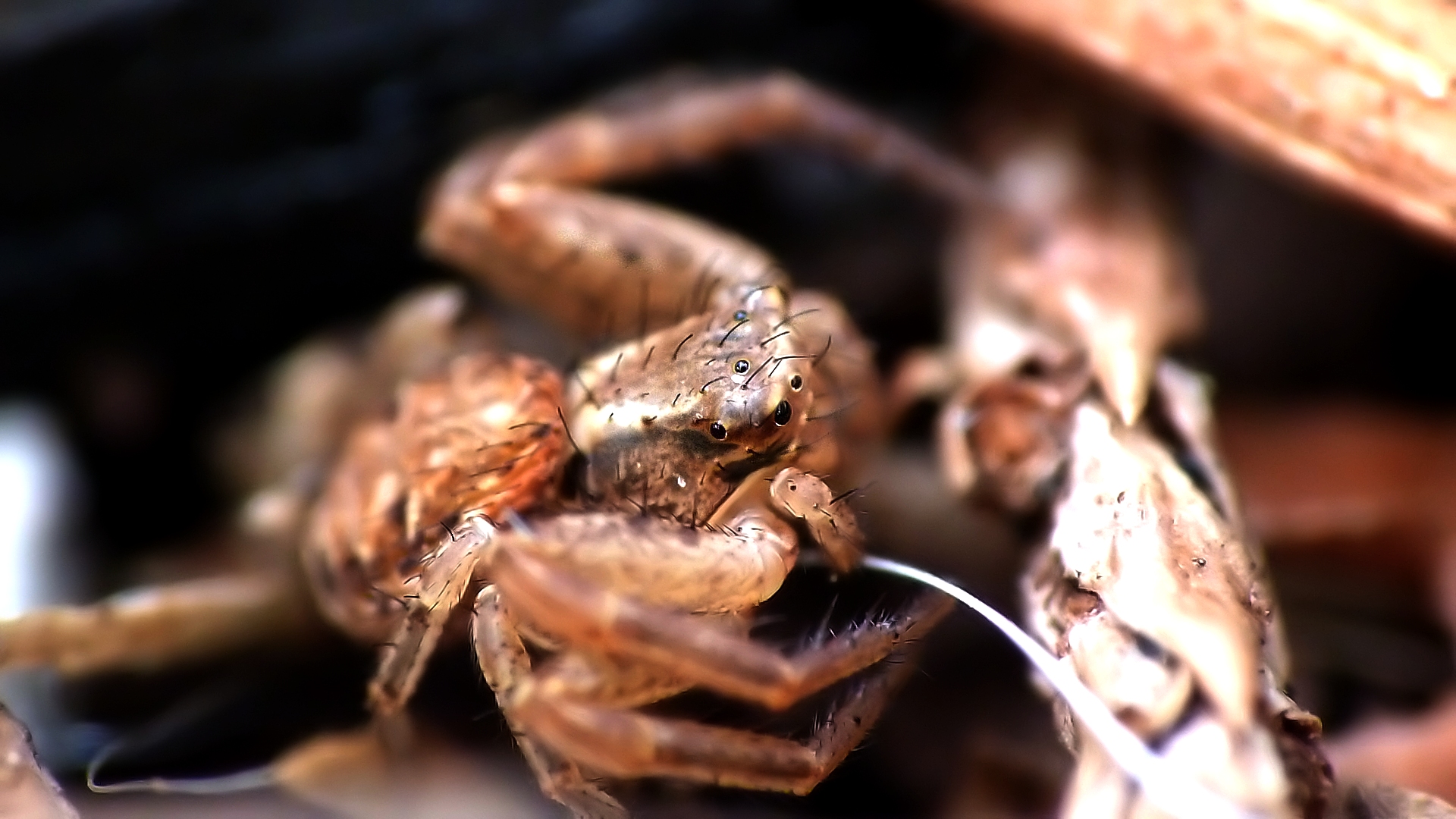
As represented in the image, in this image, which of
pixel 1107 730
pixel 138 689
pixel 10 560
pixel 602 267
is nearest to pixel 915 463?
pixel 602 267

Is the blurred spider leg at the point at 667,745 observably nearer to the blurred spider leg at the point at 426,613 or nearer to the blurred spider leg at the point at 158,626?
the blurred spider leg at the point at 426,613

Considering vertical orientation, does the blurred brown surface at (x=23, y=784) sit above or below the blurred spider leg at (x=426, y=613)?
below

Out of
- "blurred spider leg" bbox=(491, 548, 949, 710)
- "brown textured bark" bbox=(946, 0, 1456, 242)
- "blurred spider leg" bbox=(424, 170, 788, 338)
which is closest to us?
"blurred spider leg" bbox=(491, 548, 949, 710)

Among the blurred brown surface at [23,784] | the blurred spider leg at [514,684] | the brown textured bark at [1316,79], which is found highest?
the brown textured bark at [1316,79]

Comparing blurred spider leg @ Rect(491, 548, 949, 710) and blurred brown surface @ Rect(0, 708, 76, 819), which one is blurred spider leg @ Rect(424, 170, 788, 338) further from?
blurred brown surface @ Rect(0, 708, 76, 819)

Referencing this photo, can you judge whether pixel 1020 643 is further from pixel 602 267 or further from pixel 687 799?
pixel 602 267

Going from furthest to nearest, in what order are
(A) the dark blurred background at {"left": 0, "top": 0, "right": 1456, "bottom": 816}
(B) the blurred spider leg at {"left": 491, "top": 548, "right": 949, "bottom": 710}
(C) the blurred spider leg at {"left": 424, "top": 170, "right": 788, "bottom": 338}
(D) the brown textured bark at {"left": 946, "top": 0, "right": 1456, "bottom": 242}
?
(A) the dark blurred background at {"left": 0, "top": 0, "right": 1456, "bottom": 816} < (C) the blurred spider leg at {"left": 424, "top": 170, "right": 788, "bottom": 338} < (D) the brown textured bark at {"left": 946, "top": 0, "right": 1456, "bottom": 242} < (B) the blurred spider leg at {"left": 491, "top": 548, "right": 949, "bottom": 710}

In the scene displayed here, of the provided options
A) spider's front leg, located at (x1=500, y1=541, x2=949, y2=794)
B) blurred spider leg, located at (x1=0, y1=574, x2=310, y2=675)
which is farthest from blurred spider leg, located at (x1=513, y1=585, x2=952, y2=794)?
blurred spider leg, located at (x1=0, y1=574, x2=310, y2=675)

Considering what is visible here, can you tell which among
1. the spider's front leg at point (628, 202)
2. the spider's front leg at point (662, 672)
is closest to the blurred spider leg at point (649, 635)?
the spider's front leg at point (662, 672)
